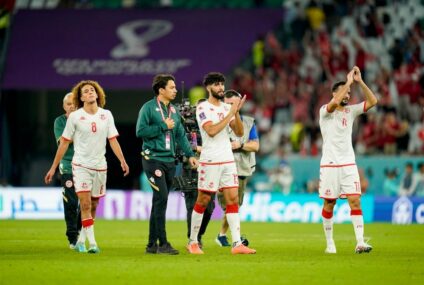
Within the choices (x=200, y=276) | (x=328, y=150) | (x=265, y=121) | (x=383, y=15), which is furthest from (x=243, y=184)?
(x=383, y=15)

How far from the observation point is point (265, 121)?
116ft

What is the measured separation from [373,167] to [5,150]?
480 inches

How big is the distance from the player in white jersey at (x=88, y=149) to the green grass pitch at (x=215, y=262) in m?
0.77

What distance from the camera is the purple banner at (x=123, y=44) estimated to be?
3606 cm

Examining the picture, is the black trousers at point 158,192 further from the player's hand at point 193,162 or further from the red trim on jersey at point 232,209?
the red trim on jersey at point 232,209

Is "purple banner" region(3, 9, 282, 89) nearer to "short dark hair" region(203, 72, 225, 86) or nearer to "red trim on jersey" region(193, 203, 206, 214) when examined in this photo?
"red trim on jersey" region(193, 203, 206, 214)

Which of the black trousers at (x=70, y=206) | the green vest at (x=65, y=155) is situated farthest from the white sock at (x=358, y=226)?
the green vest at (x=65, y=155)

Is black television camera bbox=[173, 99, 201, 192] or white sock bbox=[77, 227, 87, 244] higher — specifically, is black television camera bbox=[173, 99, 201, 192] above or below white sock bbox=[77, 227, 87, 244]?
above

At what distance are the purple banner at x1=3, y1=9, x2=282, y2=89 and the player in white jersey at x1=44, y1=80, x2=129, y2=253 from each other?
17936 mm

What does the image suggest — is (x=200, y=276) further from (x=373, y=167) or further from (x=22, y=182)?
(x=22, y=182)

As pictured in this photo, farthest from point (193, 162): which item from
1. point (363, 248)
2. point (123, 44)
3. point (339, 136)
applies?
point (123, 44)

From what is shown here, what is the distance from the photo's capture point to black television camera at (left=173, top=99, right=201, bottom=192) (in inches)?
731

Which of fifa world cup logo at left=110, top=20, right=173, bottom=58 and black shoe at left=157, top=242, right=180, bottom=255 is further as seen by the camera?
fifa world cup logo at left=110, top=20, right=173, bottom=58

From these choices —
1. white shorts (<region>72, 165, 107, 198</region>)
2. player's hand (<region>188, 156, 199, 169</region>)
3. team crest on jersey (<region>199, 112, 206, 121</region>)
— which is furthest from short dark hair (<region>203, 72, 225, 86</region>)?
white shorts (<region>72, 165, 107, 198</region>)
